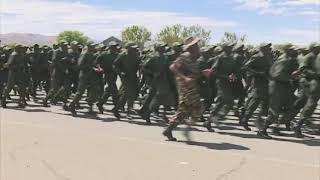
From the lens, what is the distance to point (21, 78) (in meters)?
15.0

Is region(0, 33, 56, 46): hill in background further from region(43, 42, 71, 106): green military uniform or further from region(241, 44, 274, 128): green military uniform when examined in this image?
region(241, 44, 274, 128): green military uniform

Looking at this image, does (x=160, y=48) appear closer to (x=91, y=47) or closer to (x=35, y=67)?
(x=91, y=47)

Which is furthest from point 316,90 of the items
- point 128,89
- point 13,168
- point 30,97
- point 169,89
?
point 30,97

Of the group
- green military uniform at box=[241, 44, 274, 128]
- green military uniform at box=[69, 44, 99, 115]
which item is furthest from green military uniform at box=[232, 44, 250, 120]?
green military uniform at box=[69, 44, 99, 115]

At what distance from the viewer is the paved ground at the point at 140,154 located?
745 cm

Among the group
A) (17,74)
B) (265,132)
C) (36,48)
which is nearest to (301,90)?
(265,132)

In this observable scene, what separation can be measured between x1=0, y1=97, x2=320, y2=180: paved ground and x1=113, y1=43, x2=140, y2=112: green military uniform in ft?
3.52

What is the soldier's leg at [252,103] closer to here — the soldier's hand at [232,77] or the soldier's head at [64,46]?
the soldier's hand at [232,77]

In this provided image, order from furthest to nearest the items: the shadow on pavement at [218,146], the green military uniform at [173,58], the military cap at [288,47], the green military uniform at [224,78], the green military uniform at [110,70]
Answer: the green military uniform at [110,70] < the green military uniform at [173,58] < the green military uniform at [224,78] < the military cap at [288,47] < the shadow on pavement at [218,146]

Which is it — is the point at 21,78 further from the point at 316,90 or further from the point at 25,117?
the point at 316,90

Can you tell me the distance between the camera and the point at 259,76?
1123cm

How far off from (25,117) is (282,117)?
5.32 metres

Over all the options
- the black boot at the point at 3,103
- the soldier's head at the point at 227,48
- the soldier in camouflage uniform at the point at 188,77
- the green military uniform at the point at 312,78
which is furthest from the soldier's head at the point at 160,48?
the black boot at the point at 3,103

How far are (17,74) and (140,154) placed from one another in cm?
708
